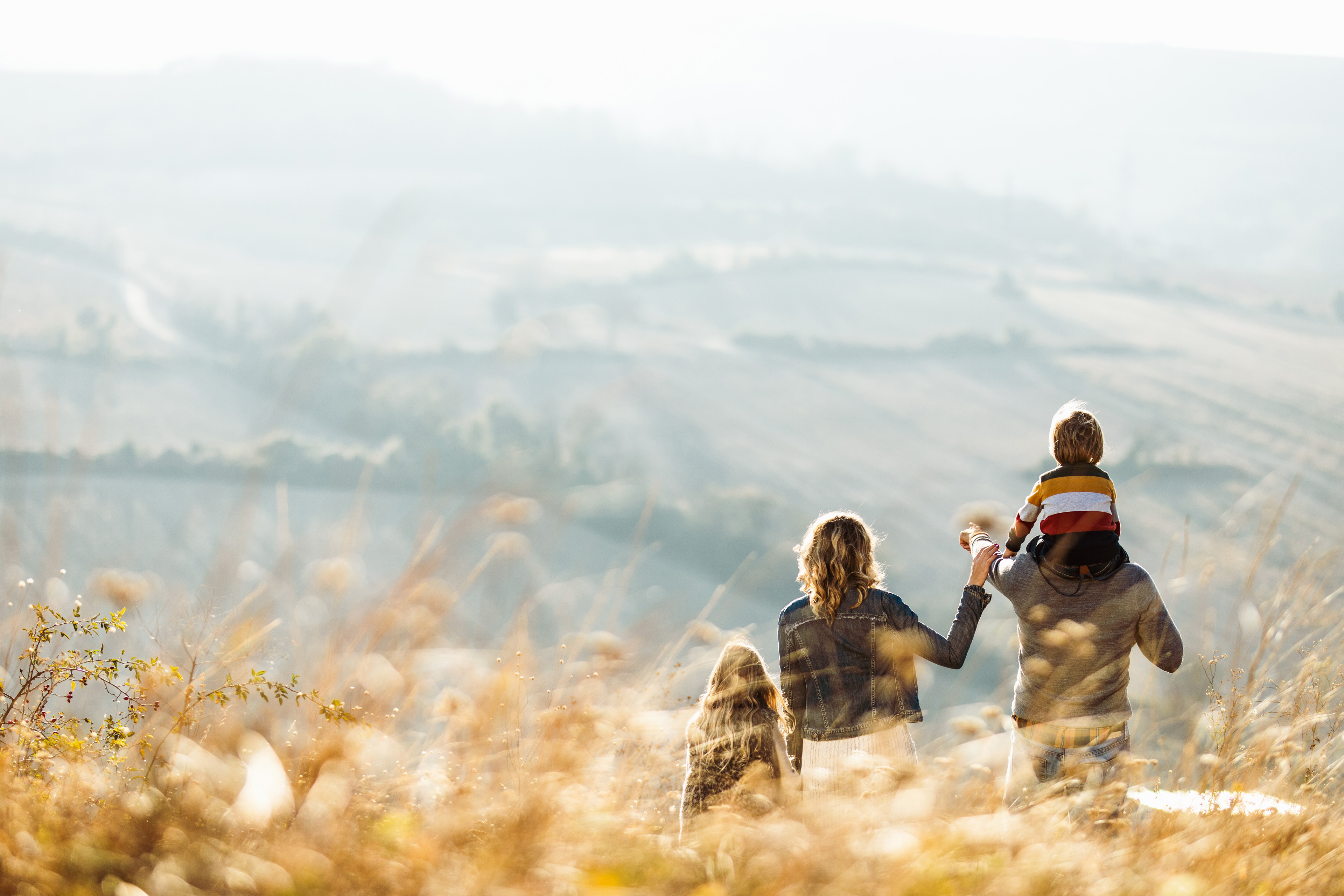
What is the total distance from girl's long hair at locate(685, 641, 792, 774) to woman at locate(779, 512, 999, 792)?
110 millimetres

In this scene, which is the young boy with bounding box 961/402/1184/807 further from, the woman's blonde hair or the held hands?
the woman's blonde hair

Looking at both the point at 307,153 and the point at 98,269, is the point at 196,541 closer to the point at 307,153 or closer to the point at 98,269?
the point at 98,269

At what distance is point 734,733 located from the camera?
2238 mm

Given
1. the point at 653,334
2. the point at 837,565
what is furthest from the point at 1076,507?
the point at 653,334

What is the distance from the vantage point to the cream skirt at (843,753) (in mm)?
1907

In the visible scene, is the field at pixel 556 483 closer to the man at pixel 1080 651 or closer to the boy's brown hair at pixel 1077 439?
the man at pixel 1080 651

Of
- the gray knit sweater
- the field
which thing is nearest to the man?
the gray knit sweater

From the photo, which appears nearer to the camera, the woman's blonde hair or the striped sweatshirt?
the striped sweatshirt

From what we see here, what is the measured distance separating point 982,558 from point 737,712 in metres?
0.79

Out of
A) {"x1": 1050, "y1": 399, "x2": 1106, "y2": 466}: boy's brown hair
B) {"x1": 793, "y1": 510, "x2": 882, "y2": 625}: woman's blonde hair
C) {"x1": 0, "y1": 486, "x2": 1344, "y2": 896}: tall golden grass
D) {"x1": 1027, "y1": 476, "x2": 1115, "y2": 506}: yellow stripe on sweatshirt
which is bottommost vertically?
{"x1": 0, "y1": 486, "x2": 1344, "y2": 896}: tall golden grass

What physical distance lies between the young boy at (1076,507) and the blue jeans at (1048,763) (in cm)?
45

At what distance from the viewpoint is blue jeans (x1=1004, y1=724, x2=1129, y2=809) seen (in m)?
2.01

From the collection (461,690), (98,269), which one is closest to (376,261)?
(461,690)

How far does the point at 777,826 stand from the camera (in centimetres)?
139
